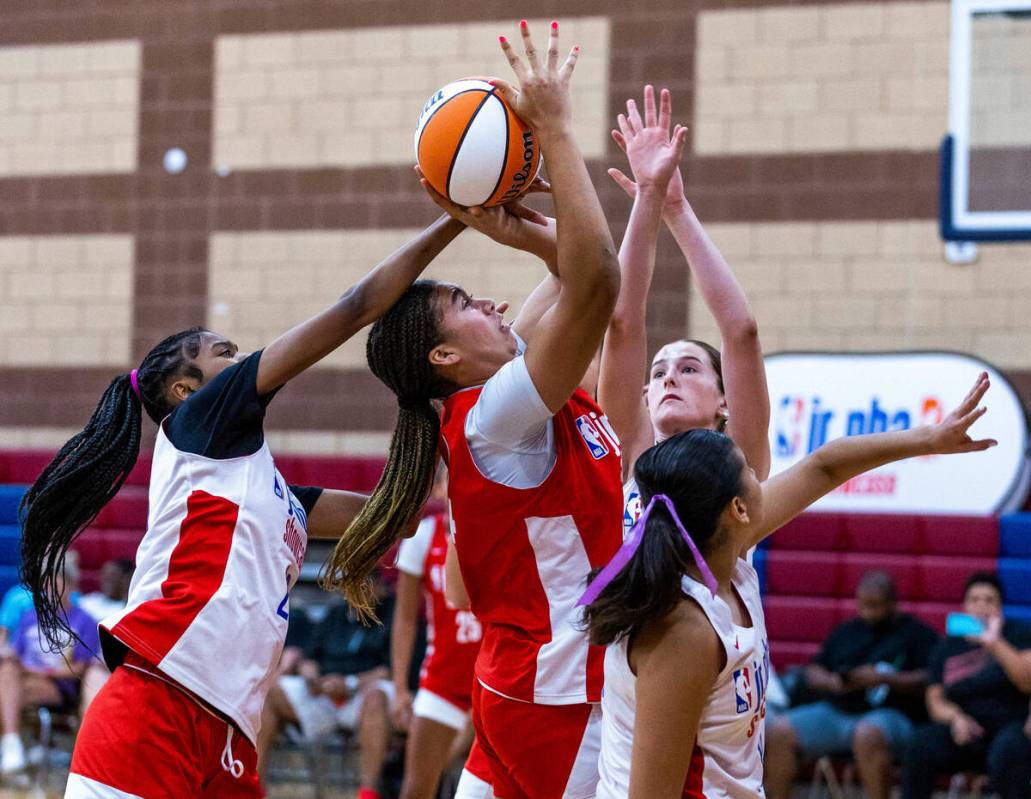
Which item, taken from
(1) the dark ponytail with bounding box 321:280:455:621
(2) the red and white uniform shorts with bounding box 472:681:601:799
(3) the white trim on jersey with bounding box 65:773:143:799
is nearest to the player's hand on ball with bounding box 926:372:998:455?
(2) the red and white uniform shorts with bounding box 472:681:601:799

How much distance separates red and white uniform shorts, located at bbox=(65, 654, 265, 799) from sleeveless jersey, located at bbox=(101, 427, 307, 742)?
0.04 metres

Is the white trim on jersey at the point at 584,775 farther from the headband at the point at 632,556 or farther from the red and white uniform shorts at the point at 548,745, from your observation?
the headband at the point at 632,556

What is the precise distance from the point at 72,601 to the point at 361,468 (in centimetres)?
165

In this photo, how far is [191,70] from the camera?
8.34m

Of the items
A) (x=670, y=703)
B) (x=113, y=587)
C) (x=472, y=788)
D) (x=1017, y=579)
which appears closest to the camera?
(x=670, y=703)

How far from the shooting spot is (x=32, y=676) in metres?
7.02

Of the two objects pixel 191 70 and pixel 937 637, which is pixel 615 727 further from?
pixel 191 70

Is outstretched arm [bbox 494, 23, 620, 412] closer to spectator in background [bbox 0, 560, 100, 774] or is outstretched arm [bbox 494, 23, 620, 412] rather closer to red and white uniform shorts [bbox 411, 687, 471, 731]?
red and white uniform shorts [bbox 411, 687, 471, 731]

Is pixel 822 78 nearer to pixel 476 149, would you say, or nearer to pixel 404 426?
pixel 476 149

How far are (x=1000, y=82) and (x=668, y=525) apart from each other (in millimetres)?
5476

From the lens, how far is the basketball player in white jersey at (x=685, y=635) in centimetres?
200

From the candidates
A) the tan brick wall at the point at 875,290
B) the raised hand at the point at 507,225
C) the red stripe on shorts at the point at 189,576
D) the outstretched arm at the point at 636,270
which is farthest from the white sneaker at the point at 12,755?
the raised hand at the point at 507,225

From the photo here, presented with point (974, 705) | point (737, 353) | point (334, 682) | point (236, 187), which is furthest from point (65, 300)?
point (737, 353)

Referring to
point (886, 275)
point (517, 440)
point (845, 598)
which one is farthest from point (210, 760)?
point (886, 275)
